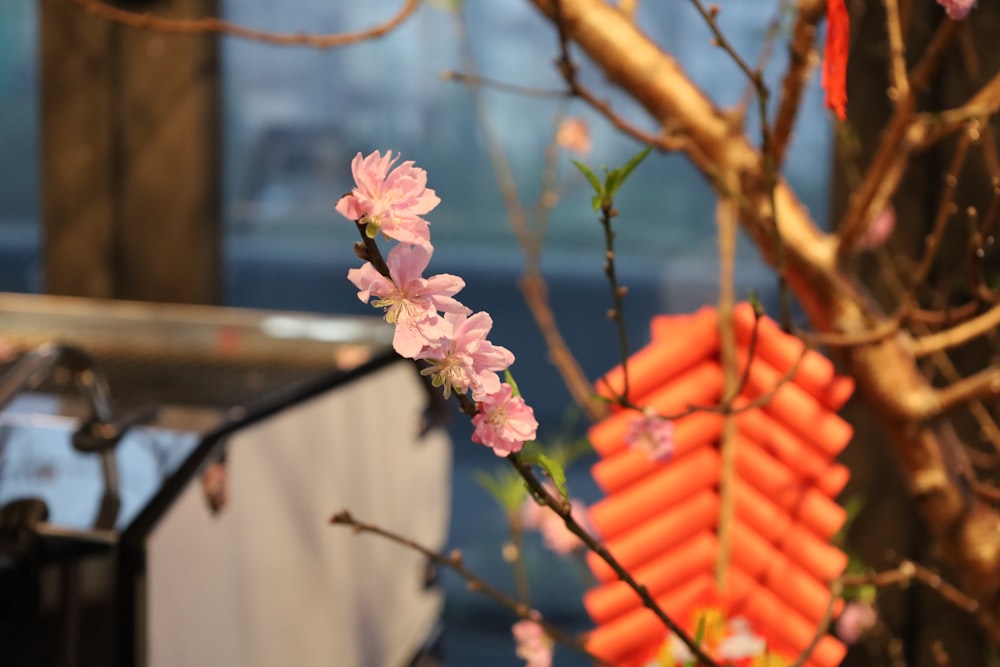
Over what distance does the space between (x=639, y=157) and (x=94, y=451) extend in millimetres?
659

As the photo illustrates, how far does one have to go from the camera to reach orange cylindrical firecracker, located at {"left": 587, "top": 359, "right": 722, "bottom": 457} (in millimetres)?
848

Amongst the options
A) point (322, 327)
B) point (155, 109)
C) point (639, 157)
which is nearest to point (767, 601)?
point (639, 157)

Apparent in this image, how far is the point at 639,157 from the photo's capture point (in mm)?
554

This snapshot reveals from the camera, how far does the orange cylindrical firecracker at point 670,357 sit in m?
0.86

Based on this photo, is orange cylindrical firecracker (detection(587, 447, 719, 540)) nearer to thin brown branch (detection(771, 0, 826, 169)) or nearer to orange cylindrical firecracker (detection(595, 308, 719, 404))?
orange cylindrical firecracker (detection(595, 308, 719, 404))

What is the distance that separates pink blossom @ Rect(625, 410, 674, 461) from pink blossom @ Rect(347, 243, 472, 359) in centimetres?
40

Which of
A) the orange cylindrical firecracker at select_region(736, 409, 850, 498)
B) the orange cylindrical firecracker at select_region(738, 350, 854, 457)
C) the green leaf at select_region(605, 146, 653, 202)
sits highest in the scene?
the green leaf at select_region(605, 146, 653, 202)

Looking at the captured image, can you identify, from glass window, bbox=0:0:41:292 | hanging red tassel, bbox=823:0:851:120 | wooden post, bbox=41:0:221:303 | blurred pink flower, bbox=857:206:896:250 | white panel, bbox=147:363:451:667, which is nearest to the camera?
hanging red tassel, bbox=823:0:851:120

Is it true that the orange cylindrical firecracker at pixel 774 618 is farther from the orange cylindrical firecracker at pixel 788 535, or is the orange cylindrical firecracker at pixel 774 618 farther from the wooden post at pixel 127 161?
the wooden post at pixel 127 161

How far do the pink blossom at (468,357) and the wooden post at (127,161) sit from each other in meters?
1.66

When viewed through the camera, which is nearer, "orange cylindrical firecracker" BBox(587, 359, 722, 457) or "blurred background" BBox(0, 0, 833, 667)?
"orange cylindrical firecracker" BBox(587, 359, 722, 457)

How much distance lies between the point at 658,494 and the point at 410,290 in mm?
478

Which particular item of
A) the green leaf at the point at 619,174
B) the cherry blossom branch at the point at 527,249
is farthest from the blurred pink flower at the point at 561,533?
the green leaf at the point at 619,174

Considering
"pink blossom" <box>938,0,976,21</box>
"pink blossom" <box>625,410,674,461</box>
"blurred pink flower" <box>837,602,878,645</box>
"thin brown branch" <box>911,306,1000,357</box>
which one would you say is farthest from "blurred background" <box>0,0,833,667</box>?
"pink blossom" <box>938,0,976,21</box>
